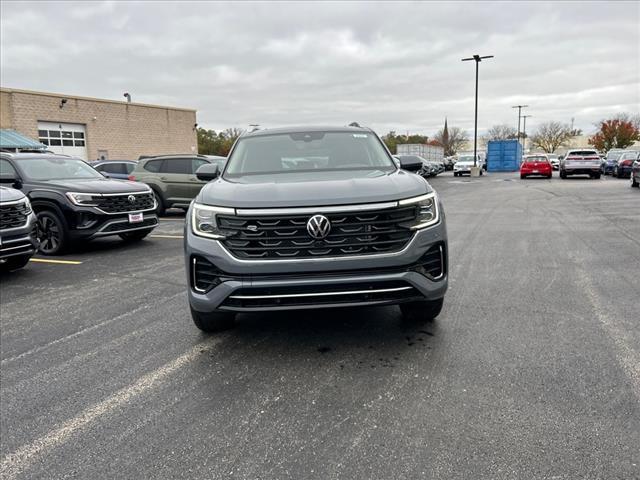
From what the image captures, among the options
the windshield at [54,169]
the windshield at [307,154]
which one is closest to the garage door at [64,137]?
the windshield at [54,169]

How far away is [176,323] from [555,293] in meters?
3.85

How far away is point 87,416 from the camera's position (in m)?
3.00

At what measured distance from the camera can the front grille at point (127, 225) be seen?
847 centimetres

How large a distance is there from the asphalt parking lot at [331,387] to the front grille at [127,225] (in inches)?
105

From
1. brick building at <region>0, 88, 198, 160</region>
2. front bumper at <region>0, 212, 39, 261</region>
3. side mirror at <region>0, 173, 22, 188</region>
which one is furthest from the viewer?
brick building at <region>0, 88, 198, 160</region>

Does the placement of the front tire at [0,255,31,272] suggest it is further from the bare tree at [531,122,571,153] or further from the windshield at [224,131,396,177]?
the bare tree at [531,122,571,153]

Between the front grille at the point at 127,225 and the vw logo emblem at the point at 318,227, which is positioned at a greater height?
the vw logo emblem at the point at 318,227

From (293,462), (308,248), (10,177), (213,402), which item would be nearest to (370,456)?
(293,462)

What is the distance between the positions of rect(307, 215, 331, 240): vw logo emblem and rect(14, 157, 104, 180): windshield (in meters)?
7.30

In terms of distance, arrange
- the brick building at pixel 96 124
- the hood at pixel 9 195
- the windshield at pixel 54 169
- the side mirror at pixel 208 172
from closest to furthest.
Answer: the side mirror at pixel 208 172
the hood at pixel 9 195
the windshield at pixel 54 169
the brick building at pixel 96 124

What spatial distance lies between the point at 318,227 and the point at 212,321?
1.33 meters

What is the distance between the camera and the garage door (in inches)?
1362

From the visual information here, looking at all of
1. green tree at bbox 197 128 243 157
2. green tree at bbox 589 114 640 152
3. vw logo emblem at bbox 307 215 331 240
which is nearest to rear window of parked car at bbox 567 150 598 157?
vw logo emblem at bbox 307 215 331 240

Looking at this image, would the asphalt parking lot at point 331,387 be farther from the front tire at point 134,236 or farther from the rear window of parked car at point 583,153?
the rear window of parked car at point 583,153
